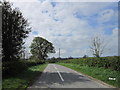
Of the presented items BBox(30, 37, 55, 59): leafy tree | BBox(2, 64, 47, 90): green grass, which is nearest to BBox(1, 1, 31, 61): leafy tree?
BBox(2, 64, 47, 90): green grass

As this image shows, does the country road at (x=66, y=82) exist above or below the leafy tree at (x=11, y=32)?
below

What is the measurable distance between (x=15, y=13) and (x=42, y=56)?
69.5 meters

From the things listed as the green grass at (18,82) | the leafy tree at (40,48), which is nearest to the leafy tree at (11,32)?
the green grass at (18,82)

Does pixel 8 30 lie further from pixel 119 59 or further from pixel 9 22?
pixel 119 59

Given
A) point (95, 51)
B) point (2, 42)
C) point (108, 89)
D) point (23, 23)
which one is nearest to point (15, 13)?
point (23, 23)

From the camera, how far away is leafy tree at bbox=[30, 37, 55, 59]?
3351 inches

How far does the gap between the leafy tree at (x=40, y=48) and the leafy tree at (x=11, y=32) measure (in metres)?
65.1

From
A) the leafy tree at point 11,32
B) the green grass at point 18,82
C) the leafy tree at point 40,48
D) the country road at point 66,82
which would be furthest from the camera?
the leafy tree at point 40,48

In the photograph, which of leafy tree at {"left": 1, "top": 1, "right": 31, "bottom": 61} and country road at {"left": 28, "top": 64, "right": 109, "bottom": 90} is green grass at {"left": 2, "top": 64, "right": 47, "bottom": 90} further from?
leafy tree at {"left": 1, "top": 1, "right": 31, "bottom": 61}

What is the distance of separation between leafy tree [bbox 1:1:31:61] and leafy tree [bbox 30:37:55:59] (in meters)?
65.1

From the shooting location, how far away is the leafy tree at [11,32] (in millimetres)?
17297

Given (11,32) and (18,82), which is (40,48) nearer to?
(11,32)

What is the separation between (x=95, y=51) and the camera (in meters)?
39.7

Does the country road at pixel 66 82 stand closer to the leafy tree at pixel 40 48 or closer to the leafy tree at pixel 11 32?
the leafy tree at pixel 11 32
